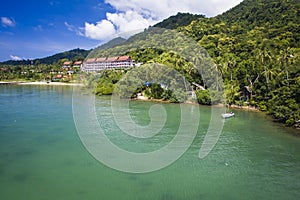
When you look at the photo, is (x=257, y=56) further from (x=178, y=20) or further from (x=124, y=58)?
(x=178, y=20)

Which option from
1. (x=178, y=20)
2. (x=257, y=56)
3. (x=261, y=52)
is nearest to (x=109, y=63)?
(x=257, y=56)

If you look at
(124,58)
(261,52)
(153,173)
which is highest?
(124,58)

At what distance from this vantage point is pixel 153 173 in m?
9.43

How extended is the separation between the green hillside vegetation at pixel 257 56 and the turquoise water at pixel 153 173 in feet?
10.2

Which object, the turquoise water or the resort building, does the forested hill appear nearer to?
the turquoise water

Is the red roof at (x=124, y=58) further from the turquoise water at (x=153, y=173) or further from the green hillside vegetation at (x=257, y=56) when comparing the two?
the turquoise water at (x=153, y=173)

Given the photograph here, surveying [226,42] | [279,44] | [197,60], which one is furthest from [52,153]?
[226,42]

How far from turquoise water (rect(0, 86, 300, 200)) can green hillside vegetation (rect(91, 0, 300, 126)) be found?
3.12 meters

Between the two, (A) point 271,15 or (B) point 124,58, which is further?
(A) point 271,15

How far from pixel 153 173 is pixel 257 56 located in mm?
20254

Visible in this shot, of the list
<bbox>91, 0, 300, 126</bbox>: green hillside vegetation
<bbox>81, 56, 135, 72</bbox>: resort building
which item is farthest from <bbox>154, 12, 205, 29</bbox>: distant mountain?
<bbox>81, 56, 135, 72</bbox>: resort building

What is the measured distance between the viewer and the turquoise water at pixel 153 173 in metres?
8.07

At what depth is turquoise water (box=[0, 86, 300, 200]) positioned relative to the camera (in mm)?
8070

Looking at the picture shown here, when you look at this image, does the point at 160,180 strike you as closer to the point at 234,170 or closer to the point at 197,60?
the point at 234,170
